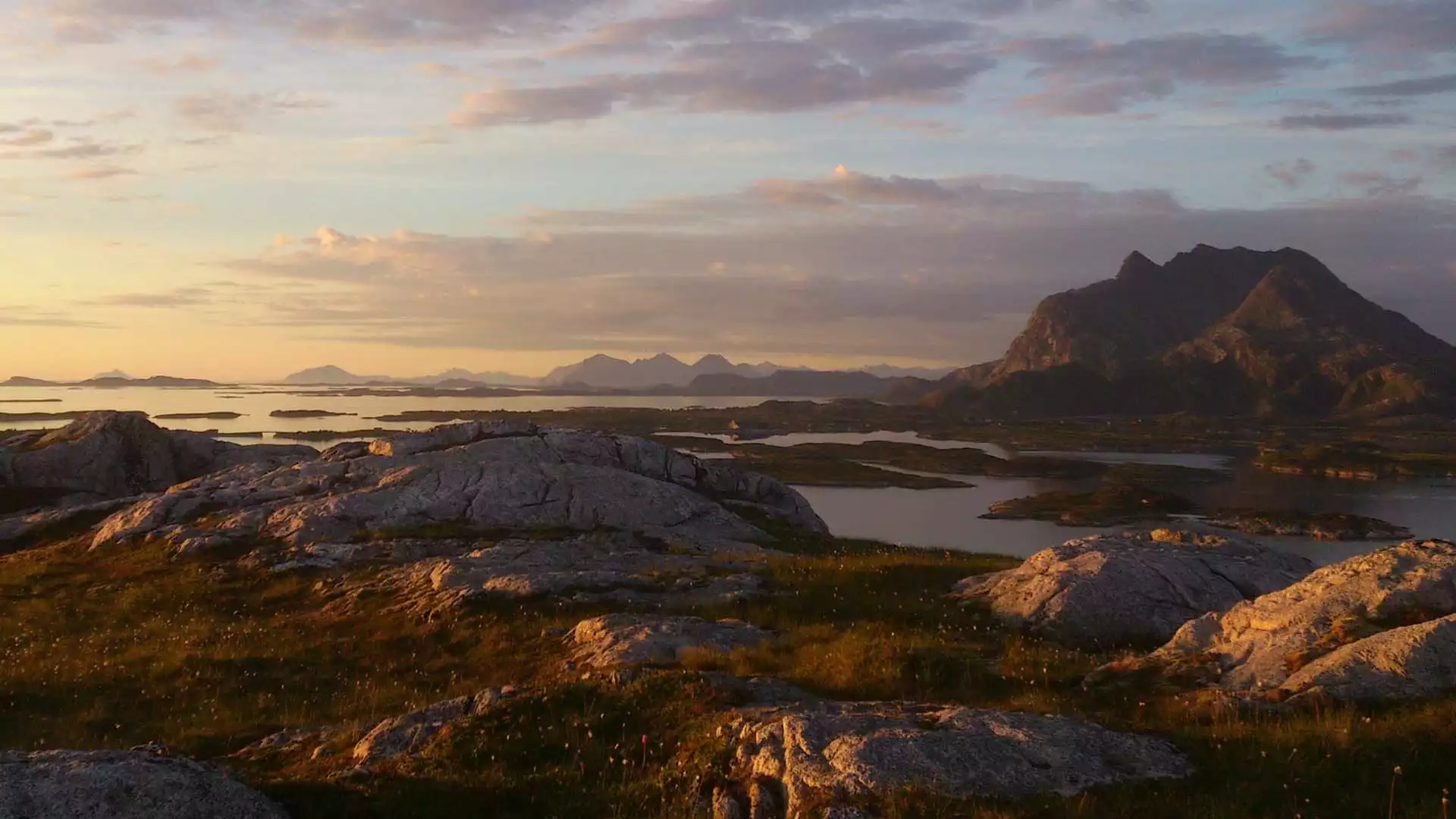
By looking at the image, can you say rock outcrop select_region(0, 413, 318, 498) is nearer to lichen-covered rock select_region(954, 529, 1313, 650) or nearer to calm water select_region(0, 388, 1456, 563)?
lichen-covered rock select_region(954, 529, 1313, 650)

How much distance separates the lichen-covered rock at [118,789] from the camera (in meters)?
9.00

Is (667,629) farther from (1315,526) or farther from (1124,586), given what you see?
(1315,526)

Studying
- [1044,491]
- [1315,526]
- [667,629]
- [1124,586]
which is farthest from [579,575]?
[1044,491]

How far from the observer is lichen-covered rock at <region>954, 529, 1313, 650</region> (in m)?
21.4

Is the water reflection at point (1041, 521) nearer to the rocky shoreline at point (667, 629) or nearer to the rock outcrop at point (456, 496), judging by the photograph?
the rock outcrop at point (456, 496)

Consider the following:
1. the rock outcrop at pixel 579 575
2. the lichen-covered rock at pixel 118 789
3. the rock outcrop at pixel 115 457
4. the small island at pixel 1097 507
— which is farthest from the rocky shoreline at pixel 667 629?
the small island at pixel 1097 507

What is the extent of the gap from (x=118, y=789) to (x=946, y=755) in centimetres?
905

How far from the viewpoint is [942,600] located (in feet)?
80.8

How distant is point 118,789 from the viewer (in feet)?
30.5

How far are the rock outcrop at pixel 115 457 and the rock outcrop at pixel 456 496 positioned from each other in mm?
9362

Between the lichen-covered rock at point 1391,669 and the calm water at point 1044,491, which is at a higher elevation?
the lichen-covered rock at point 1391,669

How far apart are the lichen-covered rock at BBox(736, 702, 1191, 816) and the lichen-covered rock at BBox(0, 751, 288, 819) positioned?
19.1ft

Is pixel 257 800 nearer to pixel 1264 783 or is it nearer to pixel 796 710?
pixel 796 710

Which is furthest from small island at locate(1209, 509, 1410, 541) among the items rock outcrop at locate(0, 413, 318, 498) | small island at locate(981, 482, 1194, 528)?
rock outcrop at locate(0, 413, 318, 498)
